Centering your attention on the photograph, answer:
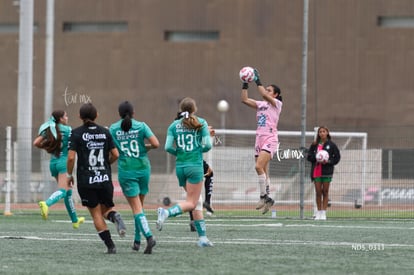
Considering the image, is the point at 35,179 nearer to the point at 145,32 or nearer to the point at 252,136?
the point at 252,136

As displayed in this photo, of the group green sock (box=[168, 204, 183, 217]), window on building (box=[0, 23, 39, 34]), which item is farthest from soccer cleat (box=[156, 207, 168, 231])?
window on building (box=[0, 23, 39, 34])

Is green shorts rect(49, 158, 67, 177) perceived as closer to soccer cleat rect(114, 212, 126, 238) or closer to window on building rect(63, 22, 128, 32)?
soccer cleat rect(114, 212, 126, 238)

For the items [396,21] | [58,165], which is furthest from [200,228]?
[396,21]

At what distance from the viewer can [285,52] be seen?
175 feet

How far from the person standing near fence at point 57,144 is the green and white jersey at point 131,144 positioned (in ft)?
12.2

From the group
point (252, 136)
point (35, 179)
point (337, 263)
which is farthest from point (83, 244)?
point (35, 179)

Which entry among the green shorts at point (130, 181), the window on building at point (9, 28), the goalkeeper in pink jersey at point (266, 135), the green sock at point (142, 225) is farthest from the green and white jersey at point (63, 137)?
the window on building at point (9, 28)

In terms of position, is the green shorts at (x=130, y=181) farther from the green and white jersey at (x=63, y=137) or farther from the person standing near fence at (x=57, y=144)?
the green and white jersey at (x=63, y=137)

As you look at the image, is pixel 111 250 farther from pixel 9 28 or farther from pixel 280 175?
pixel 9 28

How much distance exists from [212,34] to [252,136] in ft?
75.4

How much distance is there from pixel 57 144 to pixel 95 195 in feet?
15.5

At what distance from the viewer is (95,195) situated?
12859mm

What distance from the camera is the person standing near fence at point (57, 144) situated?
680 inches

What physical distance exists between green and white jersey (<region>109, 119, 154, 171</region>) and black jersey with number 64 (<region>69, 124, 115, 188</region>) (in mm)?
438
